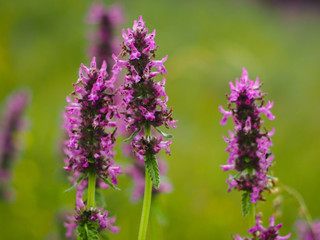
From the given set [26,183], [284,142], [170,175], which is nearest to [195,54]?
[170,175]

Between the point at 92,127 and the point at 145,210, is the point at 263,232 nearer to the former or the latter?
the point at 145,210

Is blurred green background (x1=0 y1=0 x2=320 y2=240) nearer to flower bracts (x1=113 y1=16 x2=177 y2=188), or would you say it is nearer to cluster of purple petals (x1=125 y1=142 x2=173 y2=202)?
cluster of purple petals (x1=125 y1=142 x2=173 y2=202)

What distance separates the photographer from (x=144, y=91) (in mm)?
3068

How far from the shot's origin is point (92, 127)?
10.1ft

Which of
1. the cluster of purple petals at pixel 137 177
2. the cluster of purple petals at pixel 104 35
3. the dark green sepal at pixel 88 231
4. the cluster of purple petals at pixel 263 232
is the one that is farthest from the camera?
the cluster of purple petals at pixel 104 35

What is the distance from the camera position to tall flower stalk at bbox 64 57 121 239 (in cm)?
299

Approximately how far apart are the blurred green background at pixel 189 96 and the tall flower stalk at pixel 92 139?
1485 millimetres

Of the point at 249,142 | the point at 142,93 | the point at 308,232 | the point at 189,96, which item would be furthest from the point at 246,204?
the point at 189,96

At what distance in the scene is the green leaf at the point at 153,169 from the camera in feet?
9.29

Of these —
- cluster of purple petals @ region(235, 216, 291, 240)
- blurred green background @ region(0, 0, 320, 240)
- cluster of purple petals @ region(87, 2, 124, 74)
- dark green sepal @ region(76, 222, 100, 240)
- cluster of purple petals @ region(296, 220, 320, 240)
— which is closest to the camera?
cluster of purple petals @ region(235, 216, 291, 240)

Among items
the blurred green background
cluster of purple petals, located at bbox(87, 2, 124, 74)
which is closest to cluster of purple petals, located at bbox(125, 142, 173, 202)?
the blurred green background

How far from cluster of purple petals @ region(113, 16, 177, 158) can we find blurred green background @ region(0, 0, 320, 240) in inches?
64.7

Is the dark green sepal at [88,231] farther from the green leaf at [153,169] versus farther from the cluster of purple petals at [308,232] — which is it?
the cluster of purple petals at [308,232]

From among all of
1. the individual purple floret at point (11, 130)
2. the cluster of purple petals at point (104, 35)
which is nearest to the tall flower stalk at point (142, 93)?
the cluster of purple petals at point (104, 35)
